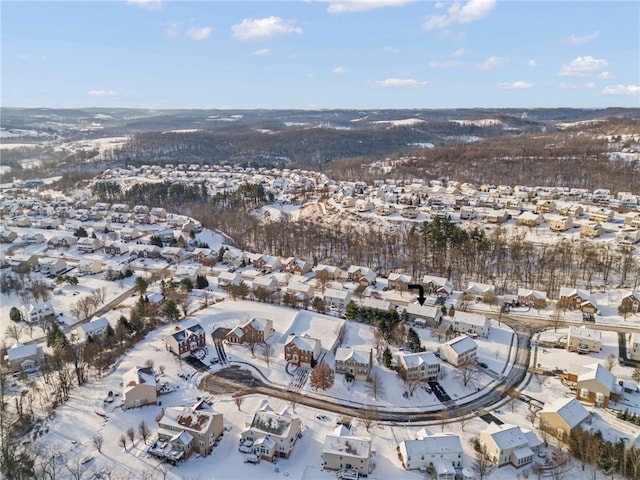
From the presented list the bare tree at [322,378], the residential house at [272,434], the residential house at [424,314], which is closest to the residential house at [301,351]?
the bare tree at [322,378]

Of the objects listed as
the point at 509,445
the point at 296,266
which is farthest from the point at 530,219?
the point at 509,445

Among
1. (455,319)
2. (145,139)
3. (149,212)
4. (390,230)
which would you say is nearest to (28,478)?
(455,319)

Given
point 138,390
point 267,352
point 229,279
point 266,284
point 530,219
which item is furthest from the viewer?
point 530,219

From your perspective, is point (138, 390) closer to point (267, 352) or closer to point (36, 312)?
point (267, 352)

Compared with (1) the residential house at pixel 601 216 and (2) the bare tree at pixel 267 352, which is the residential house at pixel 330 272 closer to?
(2) the bare tree at pixel 267 352

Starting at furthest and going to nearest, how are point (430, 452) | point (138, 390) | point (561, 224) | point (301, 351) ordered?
point (561, 224) → point (301, 351) → point (138, 390) → point (430, 452)

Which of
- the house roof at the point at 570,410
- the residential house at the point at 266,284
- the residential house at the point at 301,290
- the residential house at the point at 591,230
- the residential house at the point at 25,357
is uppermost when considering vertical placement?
the residential house at the point at 591,230
